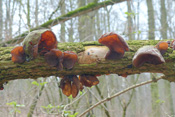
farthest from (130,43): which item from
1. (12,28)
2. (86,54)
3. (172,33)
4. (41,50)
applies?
(172,33)

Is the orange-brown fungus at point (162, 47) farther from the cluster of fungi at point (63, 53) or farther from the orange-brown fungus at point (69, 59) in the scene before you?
the orange-brown fungus at point (69, 59)

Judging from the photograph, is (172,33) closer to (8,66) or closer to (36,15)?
(36,15)

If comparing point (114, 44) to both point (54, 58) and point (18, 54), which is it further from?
point (18, 54)

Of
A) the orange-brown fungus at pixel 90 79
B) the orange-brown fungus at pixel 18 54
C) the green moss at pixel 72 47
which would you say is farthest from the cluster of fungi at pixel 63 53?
the orange-brown fungus at pixel 90 79

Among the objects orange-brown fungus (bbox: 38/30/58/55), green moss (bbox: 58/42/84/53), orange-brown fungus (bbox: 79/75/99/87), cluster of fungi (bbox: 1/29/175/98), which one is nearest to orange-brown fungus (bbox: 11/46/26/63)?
cluster of fungi (bbox: 1/29/175/98)

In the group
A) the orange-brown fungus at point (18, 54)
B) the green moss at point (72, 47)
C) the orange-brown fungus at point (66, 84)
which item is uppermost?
the green moss at point (72, 47)

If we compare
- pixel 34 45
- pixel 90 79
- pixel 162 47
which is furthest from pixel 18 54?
pixel 162 47
